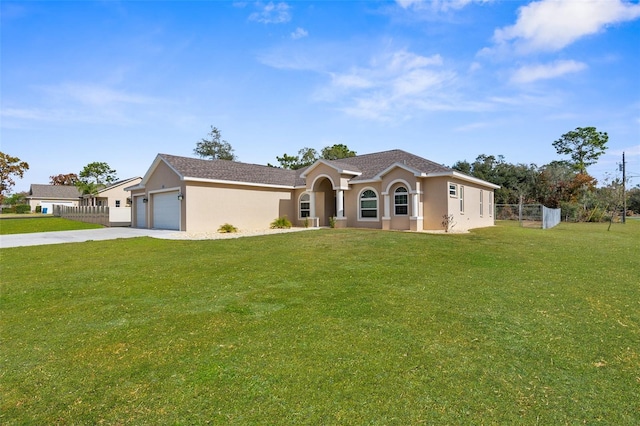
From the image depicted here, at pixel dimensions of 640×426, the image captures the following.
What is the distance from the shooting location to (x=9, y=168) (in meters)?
48.8

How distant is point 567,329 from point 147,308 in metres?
6.21

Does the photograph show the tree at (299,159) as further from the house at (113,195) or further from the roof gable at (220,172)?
the roof gable at (220,172)

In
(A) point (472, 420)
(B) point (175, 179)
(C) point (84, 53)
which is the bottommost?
(A) point (472, 420)

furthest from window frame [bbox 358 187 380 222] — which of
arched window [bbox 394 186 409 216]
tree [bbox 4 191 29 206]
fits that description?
tree [bbox 4 191 29 206]

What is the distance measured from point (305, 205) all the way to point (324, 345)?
20.8m

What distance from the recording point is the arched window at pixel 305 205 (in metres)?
24.6

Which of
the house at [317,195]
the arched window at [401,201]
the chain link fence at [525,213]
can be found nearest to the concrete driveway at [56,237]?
the house at [317,195]

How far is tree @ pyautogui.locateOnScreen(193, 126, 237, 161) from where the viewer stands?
53156mm

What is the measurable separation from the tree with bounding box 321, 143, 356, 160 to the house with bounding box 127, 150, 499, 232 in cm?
2355

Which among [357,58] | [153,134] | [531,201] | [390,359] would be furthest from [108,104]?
[531,201]

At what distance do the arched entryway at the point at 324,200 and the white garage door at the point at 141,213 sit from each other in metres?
11.9

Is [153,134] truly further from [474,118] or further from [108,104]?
[474,118]

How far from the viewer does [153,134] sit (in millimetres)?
21906

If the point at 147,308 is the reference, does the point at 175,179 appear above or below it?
above
